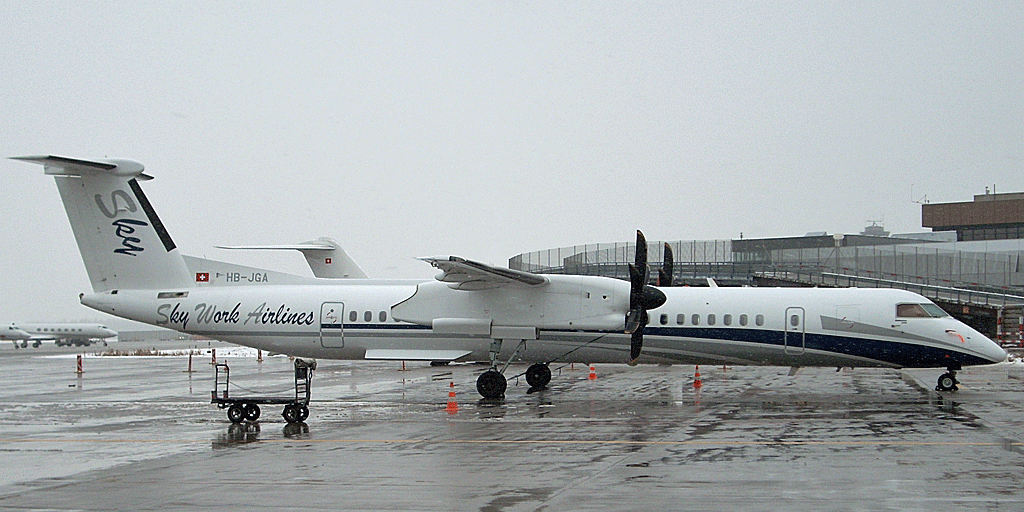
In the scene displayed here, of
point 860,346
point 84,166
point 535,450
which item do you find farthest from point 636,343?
point 84,166

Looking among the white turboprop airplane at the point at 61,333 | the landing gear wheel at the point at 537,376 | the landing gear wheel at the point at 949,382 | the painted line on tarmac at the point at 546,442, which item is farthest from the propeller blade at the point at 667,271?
the white turboprop airplane at the point at 61,333

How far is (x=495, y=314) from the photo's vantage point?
22109 millimetres

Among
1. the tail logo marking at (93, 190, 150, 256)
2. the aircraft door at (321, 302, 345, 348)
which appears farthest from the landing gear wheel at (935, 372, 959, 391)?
the tail logo marking at (93, 190, 150, 256)

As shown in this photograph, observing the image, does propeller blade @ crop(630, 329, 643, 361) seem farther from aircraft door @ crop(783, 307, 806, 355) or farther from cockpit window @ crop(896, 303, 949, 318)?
cockpit window @ crop(896, 303, 949, 318)

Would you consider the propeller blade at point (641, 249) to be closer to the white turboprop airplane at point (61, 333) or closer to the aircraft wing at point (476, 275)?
the aircraft wing at point (476, 275)

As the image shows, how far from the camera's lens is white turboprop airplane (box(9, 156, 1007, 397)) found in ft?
70.9

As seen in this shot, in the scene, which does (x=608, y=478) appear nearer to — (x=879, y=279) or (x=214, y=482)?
(x=214, y=482)

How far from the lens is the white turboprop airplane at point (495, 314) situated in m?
21.6

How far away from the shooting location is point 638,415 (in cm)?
1806

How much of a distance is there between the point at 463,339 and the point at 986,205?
45.5 meters

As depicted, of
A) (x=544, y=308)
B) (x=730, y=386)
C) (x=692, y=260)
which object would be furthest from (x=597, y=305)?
(x=692, y=260)

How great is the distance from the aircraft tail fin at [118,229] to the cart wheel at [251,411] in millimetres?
7259

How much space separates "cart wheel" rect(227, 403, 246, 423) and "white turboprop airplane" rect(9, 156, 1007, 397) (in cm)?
527

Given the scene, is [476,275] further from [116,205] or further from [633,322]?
[116,205]
